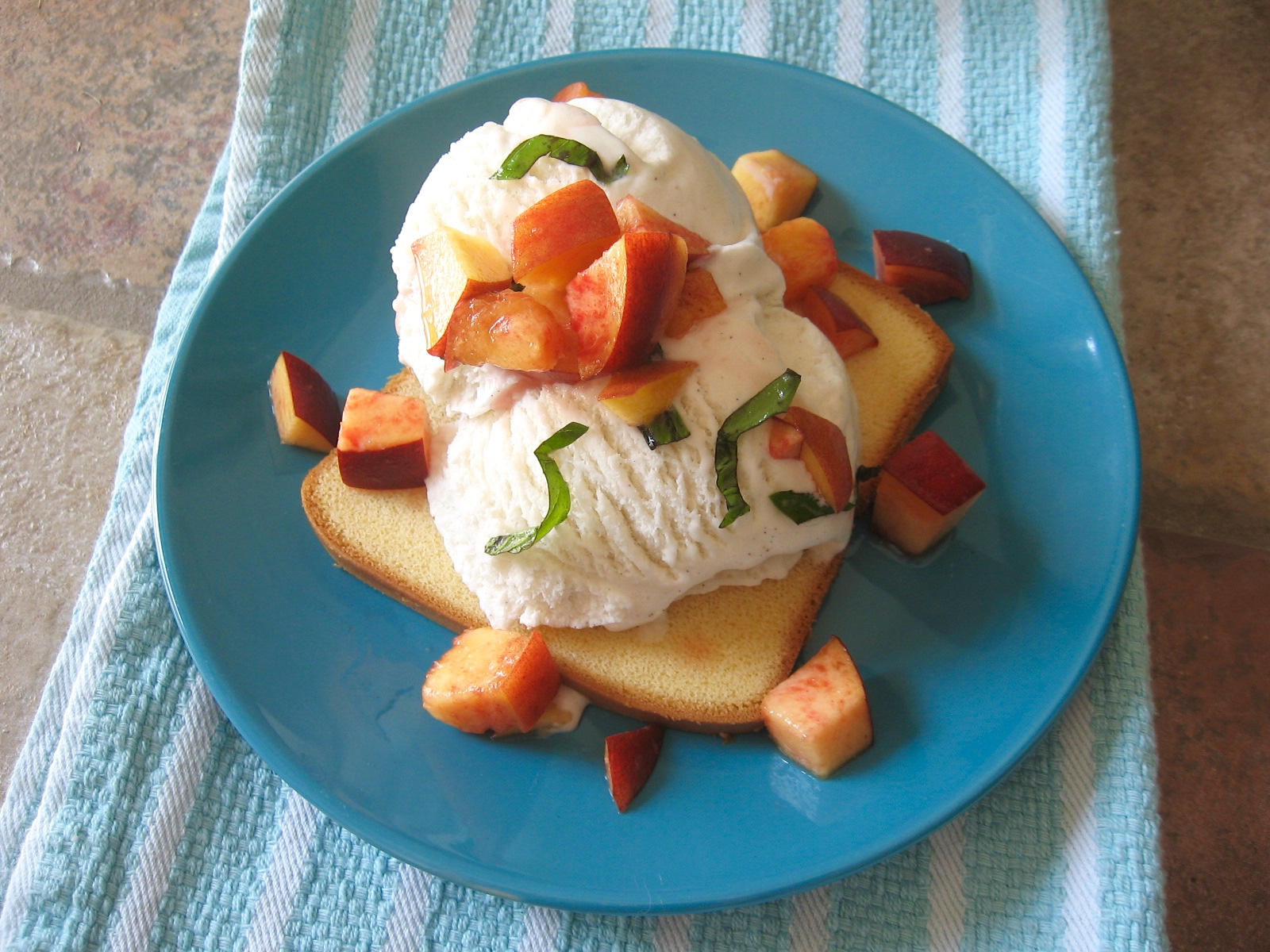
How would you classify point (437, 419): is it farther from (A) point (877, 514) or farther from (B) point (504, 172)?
(A) point (877, 514)

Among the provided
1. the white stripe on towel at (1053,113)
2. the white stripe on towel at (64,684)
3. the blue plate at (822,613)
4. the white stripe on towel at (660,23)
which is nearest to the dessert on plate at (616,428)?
the blue plate at (822,613)

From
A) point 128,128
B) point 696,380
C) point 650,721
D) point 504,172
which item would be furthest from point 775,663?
point 128,128

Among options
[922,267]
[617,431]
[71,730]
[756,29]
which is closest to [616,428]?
[617,431]

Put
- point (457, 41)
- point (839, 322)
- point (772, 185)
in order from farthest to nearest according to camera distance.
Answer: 1. point (457, 41)
2. point (772, 185)
3. point (839, 322)

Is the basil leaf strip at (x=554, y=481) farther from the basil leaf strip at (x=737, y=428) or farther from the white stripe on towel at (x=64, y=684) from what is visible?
the white stripe on towel at (x=64, y=684)

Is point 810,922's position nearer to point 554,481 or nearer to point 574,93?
point 554,481

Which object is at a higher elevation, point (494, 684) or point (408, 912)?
point (494, 684)
